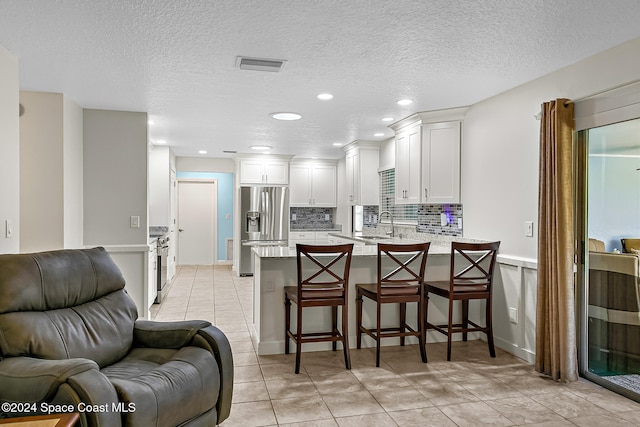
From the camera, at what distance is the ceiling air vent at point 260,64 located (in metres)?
3.14

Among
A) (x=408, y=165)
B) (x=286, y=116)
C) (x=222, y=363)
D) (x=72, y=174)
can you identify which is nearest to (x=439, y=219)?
(x=408, y=165)

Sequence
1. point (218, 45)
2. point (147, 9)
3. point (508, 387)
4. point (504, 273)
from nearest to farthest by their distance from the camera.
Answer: point (147, 9) < point (218, 45) < point (508, 387) < point (504, 273)

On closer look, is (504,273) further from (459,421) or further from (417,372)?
(459,421)

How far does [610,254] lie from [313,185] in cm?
611

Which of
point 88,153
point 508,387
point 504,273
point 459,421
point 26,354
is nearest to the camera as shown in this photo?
point 26,354

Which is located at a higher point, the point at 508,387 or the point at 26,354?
the point at 26,354

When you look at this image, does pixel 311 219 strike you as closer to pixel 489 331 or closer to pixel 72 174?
pixel 72 174

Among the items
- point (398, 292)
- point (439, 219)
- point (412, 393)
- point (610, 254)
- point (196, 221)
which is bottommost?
point (412, 393)

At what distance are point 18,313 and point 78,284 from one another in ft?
1.24

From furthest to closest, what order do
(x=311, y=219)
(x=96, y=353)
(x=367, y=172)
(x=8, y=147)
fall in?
A: (x=311, y=219)
(x=367, y=172)
(x=8, y=147)
(x=96, y=353)

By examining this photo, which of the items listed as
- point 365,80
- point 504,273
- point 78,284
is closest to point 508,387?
point 504,273

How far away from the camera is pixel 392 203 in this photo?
258 inches

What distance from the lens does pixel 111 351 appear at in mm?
2445

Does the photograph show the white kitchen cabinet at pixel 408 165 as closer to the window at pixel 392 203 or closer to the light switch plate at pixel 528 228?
the window at pixel 392 203
